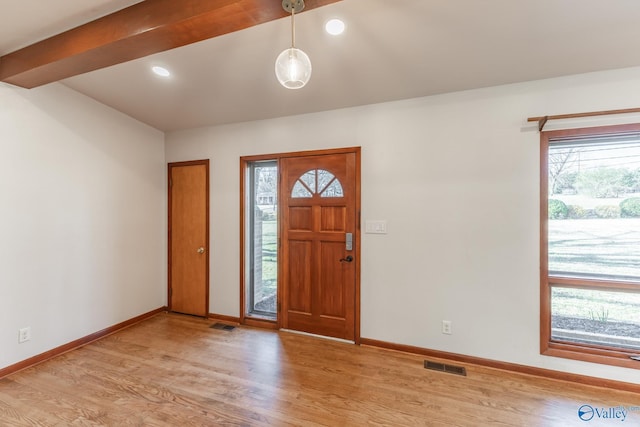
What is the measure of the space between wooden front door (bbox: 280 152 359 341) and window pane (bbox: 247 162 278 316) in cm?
21

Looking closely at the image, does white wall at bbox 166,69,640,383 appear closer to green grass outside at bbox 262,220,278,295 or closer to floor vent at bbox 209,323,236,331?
green grass outside at bbox 262,220,278,295

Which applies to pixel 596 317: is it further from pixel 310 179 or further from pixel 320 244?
pixel 310 179

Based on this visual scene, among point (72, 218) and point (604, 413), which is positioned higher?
point (72, 218)

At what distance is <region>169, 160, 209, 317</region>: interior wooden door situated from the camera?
11.8 ft

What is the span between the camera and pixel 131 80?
2.68 m

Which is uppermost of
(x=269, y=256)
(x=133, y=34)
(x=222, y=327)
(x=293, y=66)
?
(x=133, y=34)

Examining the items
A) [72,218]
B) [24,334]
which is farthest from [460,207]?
[24,334]

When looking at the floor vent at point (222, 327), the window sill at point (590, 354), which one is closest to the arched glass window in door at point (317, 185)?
the floor vent at point (222, 327)

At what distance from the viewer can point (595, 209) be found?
226cm

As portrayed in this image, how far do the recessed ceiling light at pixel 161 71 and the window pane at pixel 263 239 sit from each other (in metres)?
1.29

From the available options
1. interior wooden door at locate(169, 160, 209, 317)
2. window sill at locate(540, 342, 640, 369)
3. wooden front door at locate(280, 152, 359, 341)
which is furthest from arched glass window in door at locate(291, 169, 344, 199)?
window sill at locate(540, 342, 640, 369)

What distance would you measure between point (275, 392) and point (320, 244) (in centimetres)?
145

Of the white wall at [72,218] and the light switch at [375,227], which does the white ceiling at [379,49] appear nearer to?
the white wall at [72,218]

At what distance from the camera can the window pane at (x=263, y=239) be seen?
133 inches
